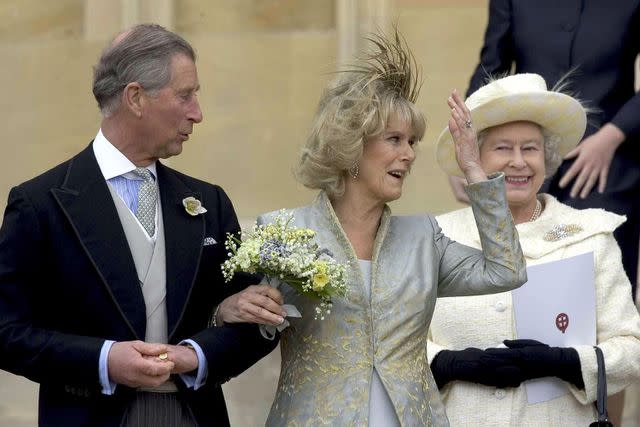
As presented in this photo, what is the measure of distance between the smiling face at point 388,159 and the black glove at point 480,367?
2.49 ft

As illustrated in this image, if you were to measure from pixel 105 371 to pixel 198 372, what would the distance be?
0.27m

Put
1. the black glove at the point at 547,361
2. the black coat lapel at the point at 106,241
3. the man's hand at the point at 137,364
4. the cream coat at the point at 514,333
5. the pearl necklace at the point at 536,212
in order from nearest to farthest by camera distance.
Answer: the man's hand at the point at 137,364 < the black coat lapel at the point at 106,241 < the black glove at the point at 547,361 < the cream coat at the point at 514,333 < the pearl necklace at the point at 536,212

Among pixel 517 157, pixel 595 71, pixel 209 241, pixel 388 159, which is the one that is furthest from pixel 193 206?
pixel 595 71

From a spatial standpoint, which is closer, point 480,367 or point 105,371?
point 105,371

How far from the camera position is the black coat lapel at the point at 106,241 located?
16.1 ft

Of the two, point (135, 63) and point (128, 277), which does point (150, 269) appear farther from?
point (135, 63)

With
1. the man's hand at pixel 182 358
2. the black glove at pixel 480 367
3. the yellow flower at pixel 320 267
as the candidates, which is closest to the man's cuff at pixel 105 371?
the man's hand at pixel 182 358

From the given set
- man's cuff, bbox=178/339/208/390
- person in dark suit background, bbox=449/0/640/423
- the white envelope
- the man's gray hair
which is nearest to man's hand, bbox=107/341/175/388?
man's cuff, bbox=178/339/208/390

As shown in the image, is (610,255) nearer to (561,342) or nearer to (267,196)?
(561,342)

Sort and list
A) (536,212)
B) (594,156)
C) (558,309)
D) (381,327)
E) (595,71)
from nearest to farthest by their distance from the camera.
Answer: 1. (381,327)
2. (558,309)
3. (536,212)
4. (594,156)
5. (595,71)

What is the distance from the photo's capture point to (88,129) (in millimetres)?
8586

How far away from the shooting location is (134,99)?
5086 mm

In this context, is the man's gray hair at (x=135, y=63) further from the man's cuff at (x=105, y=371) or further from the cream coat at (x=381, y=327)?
the man's cuff at (x=105, y=371)

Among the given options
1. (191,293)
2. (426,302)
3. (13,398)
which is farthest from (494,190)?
(13,398)
